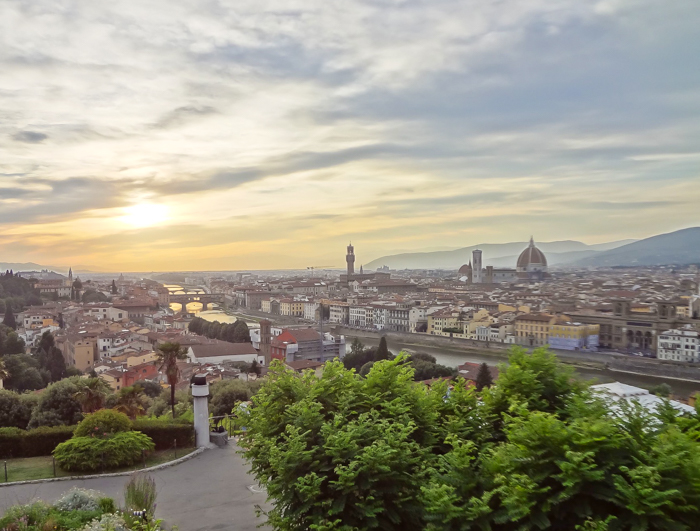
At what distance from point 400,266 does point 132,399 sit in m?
107

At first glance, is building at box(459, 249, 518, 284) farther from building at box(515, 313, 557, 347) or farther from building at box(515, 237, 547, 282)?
building at box(515, 313, 557, 347)

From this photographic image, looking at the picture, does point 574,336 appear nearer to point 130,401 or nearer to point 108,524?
point 130,401

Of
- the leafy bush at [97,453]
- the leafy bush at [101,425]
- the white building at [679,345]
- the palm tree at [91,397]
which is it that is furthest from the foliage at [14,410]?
the white building at [679,345]

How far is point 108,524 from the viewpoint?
297 cm

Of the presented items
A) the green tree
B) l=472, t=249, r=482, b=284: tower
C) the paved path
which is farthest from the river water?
l=472, t=249, r=482, b=284: tower

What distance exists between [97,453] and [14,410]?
10.5 feet

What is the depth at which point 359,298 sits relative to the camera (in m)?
46.8

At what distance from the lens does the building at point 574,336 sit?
22719 millimetres

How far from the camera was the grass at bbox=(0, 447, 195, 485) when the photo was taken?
15.2 ft

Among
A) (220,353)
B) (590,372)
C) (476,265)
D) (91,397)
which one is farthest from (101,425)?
(476,265)

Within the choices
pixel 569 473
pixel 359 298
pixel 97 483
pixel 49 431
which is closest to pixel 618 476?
pixel 569 473

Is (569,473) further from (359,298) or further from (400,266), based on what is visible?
(400,266)

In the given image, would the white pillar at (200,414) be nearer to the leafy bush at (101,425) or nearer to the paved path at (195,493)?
the paved path at (195,493)

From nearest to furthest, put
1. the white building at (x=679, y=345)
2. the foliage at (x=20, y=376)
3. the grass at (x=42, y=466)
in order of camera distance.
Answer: the grass at (x=42, y=466), the foliage at (x=20, y=376), the white building at (x=679, y=345)
